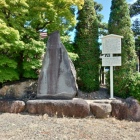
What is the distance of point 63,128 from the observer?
13.9ft

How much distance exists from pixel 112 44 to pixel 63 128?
3946 millimetres

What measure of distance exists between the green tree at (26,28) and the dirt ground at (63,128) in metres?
1.94

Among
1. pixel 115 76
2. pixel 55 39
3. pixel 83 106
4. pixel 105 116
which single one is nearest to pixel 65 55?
pixel 55 39

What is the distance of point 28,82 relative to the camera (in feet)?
23.9

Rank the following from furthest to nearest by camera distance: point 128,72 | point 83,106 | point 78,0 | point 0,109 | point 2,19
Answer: point 128,72, point 78,0, point 2,19, point 0,109, point 83,106

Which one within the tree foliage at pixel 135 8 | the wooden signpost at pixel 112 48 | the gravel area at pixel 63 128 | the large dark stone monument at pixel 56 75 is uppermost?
the tree foliage at pixel 135 8

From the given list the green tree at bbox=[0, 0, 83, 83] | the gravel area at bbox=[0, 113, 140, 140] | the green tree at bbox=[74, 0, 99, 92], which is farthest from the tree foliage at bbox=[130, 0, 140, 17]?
the gravel area at bbox=[0, 113, 140, 140]

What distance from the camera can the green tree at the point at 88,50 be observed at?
26.2ft

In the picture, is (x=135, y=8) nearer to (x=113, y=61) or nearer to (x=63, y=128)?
(x=113, y=61)

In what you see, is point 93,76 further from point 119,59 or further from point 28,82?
point 28,82

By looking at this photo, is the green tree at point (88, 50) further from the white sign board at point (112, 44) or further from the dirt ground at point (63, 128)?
the dirt ground at point (63, 128)

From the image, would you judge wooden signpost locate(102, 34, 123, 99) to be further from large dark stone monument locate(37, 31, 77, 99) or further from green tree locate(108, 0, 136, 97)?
large dark stone monument locate(37, 31, 77, 99)

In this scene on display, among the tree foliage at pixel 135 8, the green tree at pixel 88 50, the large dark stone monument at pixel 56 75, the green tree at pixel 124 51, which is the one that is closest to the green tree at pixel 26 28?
the large dark stone monument at pixel 56 75

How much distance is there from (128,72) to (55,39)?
3.07m
